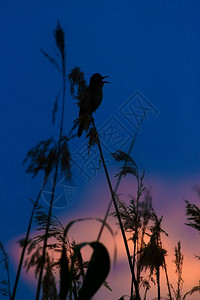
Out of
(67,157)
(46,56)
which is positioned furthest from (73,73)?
(67,157)

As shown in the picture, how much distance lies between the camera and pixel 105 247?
1.46m

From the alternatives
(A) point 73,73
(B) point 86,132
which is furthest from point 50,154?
(A) point 73,73

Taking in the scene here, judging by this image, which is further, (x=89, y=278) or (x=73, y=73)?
(x=73, y=73)

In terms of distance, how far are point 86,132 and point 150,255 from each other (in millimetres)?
1699

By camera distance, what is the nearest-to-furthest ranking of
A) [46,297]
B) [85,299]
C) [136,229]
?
[85,299]
[46,297]
[136,229]

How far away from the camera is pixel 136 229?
324cm

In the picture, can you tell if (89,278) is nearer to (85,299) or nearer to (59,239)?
(85,299)

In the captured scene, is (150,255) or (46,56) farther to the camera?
(150,255)

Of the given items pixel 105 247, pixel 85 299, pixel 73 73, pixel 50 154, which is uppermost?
pixel 73 73

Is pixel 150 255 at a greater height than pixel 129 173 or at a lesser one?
lesser

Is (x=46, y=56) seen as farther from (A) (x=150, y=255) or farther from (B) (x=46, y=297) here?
(A) (x=150, y=255)

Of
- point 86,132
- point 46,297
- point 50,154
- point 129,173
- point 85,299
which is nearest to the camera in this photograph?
point 50,154

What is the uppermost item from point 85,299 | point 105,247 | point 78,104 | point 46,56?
point 78,104

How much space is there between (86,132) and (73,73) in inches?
28.0
